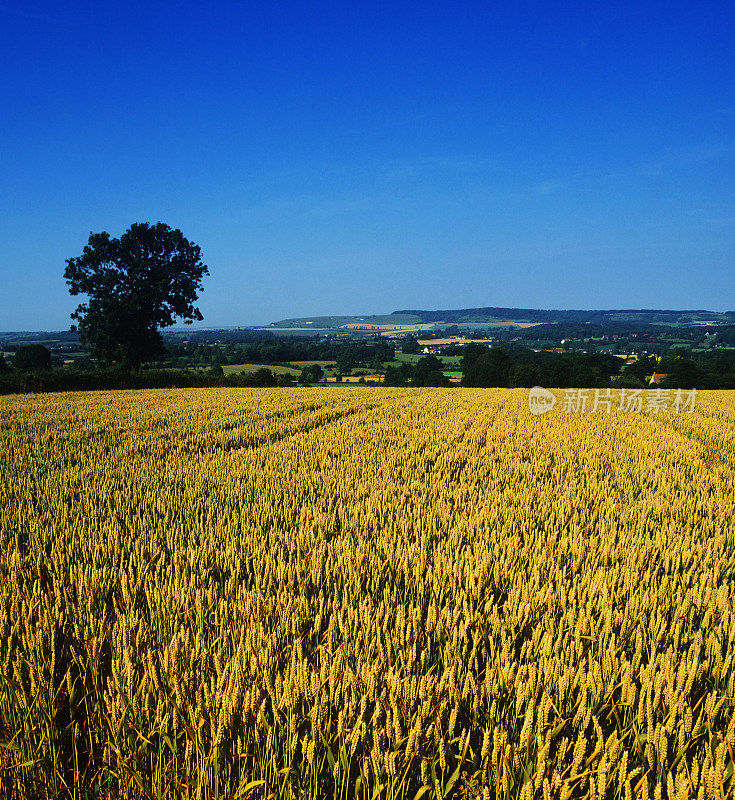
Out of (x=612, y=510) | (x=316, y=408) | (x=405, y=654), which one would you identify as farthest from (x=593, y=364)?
(x=405, y=654)

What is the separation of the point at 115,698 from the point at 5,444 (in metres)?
8.00

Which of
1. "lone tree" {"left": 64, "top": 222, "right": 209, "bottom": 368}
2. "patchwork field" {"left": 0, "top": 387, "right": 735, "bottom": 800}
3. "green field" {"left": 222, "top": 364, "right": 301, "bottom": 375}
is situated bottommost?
"patchwork field" {"left": 0, "top": 387, "right": 735, "bottom": 800}

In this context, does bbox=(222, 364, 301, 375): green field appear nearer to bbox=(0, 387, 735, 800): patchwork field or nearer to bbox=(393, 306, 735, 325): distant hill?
bbox=(0, 387, 735, 800): patchwork field

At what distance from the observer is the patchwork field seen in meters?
1.65

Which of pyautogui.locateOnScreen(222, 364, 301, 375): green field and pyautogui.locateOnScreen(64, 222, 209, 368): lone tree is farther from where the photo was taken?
pyautogui.locateOnScreen(222, 364, 301, 375): green field

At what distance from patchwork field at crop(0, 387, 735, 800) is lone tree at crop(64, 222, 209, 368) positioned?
28.4 m

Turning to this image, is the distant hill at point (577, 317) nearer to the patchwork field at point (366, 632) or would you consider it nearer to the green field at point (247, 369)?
the green field at point (247, 369)

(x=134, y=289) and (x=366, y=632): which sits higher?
(x=134, y=289)

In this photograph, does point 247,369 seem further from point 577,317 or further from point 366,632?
point 577,317

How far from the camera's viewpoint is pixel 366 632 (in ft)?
7.51

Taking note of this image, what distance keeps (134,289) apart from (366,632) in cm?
3570

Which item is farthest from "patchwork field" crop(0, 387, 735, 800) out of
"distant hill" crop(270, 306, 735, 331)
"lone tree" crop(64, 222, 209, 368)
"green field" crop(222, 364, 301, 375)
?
"distant hill" crop(270, 306, 735, 331)

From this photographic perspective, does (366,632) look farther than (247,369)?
No

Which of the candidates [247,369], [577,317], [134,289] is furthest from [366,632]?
[577,317]
